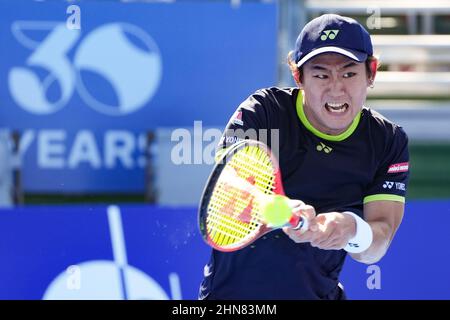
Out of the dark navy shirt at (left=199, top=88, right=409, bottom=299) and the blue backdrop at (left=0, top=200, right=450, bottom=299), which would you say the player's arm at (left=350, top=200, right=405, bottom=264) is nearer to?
the dark navy shirt at (left=199, top=88, right=409, bottom=299)

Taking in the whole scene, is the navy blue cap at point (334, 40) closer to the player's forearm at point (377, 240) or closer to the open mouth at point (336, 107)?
the open mouth at point (336, 107)

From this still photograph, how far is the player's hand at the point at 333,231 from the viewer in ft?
8.47

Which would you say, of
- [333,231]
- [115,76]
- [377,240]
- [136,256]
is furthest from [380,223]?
[115,76]

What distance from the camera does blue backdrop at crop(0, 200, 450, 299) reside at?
4.40 m

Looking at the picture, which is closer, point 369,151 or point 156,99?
point 369,151

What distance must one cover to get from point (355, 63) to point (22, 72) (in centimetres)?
330

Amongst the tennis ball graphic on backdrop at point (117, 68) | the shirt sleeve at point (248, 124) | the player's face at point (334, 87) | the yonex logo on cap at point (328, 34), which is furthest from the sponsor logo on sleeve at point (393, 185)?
the tennis ball graphic on backdrop at point (117, 68)

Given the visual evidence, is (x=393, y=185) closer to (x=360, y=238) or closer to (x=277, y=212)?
(x=360, y=238)

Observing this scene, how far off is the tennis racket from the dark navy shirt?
0.17 metres

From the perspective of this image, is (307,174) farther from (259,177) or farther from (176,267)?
(176,267)
